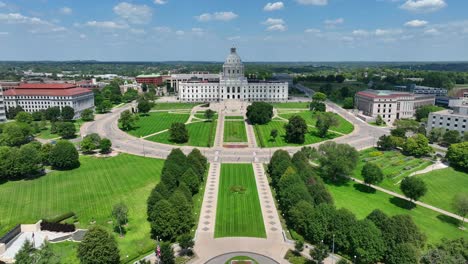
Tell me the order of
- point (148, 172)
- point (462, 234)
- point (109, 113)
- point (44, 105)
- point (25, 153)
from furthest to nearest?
1. point (109, 113)
2. point (44, 105)
3. point (148, 172)
4. point (25, 153)
5. point (462, 234)

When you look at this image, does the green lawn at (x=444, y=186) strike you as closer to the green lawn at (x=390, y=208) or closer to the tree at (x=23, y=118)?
the green lawn at (x=390, y=208)

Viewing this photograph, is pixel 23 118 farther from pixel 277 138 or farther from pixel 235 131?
pixel 277 138

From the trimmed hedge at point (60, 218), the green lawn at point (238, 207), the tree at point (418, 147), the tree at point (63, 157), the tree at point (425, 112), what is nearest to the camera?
the green lawn at point (238, 207)

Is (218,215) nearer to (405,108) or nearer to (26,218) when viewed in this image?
(26,218)

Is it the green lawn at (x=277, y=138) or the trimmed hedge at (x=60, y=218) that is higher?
the green lawn at (x=277, y=138)

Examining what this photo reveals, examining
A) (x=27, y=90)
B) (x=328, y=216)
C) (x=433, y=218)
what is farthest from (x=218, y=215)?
(x=27, y=90)

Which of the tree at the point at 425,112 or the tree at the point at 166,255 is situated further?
the tree at the point at 425,112

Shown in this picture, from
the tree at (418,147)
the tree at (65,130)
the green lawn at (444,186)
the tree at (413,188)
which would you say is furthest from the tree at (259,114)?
the tree at (413,188)
